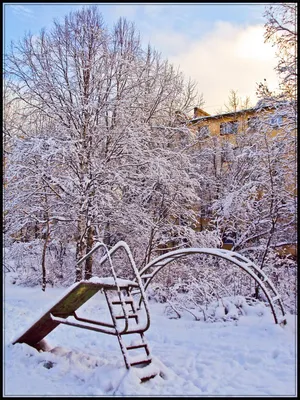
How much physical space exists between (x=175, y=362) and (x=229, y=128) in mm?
17188

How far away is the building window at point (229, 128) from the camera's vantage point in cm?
1916

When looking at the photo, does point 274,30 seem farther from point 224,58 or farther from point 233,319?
point 233,319

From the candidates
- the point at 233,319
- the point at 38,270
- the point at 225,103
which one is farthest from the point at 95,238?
the point at 225,103

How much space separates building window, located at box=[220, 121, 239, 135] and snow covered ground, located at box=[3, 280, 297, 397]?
14.8 meters

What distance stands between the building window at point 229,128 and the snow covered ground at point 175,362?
1481 cm

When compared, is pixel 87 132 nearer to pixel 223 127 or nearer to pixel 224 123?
pixel 223 127

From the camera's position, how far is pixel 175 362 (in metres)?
4.16

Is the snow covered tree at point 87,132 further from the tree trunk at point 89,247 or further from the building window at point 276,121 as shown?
the building window at point 276,121

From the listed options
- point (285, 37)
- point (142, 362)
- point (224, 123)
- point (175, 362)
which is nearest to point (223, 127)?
point (224, 123)

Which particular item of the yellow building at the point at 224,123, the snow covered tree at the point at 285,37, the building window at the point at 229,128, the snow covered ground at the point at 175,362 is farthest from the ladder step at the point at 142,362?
the building window at the point at 229,128

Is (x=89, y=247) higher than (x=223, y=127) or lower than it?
lower

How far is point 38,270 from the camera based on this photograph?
41.6 ft

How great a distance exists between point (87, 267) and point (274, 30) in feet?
28.9

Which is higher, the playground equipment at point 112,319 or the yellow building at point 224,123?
the yellow building at point 224,123
